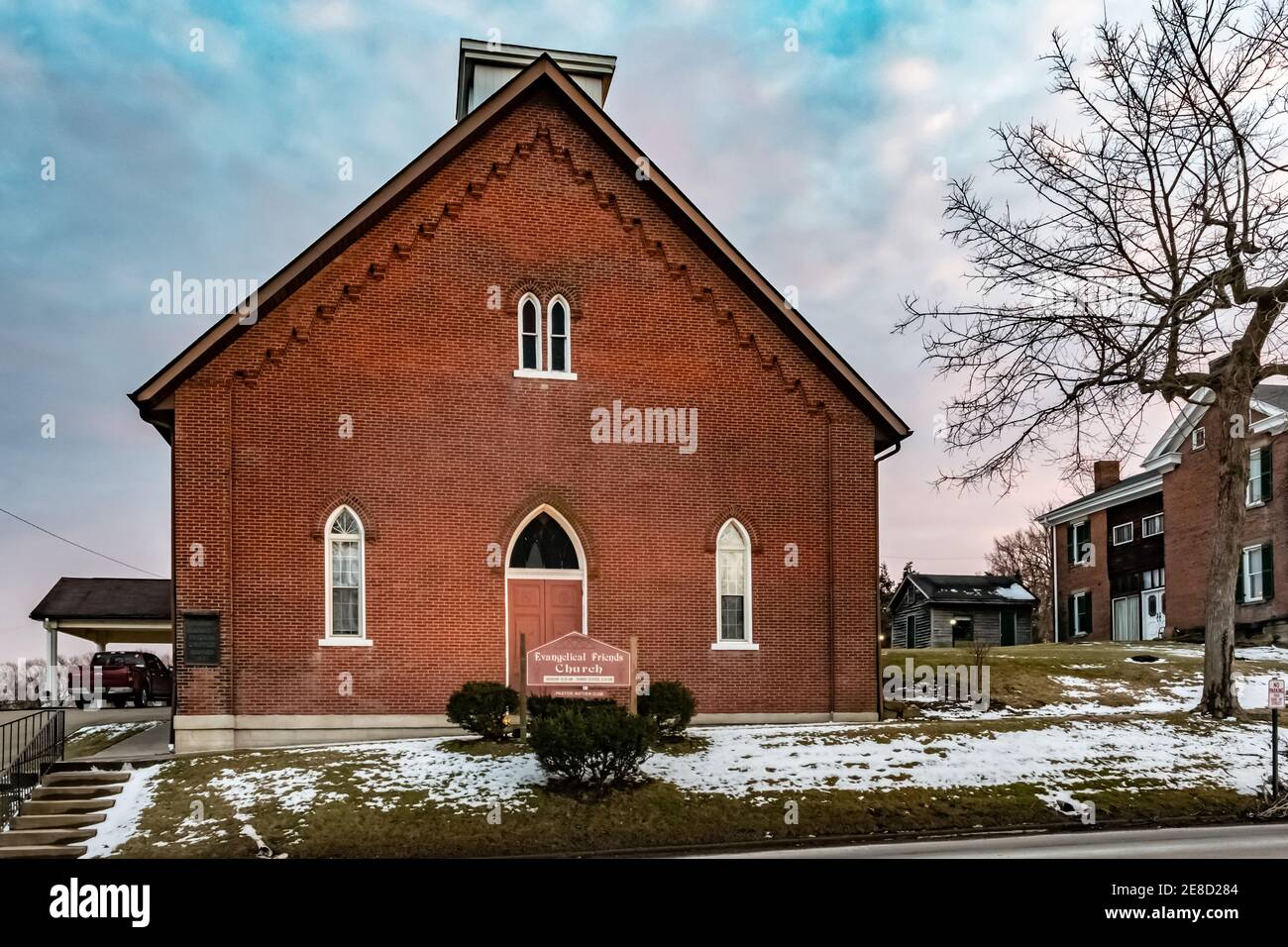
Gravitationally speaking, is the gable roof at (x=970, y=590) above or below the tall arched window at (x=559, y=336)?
below

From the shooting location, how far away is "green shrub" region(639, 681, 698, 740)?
1953 centimetres

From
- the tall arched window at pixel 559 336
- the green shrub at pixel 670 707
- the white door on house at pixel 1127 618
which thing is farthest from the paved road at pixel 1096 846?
the white door on house at pixel 1127 618

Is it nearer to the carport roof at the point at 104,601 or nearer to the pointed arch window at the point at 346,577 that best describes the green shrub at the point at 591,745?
the pointed arch window at the point at 346,577

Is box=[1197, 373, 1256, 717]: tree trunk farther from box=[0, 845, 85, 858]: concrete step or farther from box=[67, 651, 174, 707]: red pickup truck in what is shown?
box=[67, 651, 174, 707]: red pickup truck

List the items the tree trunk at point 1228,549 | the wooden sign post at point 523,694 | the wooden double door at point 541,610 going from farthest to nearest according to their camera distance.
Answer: the tree trunk at point 1228,549 → the wooden double door at point 541,610 → the wooden sign post at point 523,694

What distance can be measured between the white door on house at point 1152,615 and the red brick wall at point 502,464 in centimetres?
2590

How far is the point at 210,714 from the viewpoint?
20234mm

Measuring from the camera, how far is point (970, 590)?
53.4 meters

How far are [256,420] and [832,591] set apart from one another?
1062cm

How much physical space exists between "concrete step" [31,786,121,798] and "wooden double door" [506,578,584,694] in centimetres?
662

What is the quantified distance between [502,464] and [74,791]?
8390mm

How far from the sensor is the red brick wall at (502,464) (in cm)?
2094

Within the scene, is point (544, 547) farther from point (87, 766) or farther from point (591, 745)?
point (87, 766)

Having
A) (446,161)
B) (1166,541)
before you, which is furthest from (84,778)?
(1166,541)
